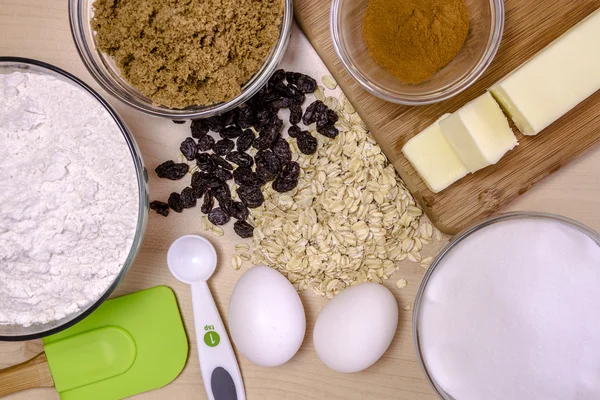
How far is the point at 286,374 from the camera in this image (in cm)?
121

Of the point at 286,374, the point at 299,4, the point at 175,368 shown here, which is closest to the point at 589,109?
Result: the point at 299,4

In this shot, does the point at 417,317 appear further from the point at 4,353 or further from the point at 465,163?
the point at 4,353

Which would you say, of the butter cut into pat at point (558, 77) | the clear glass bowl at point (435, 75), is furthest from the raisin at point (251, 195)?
the butter cut into pat at point (558, 77)

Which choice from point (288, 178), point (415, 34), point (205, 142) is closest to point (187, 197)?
point (205, 142)

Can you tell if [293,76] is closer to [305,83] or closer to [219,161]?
[305,83]

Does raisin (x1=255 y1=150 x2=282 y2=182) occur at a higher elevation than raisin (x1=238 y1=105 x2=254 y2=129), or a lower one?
lower

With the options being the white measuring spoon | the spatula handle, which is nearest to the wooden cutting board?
the white measuring spoon

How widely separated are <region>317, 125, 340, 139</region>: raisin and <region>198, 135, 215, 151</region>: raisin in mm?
243

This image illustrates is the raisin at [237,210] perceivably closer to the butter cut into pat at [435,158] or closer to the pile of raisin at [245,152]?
the pile of raisin at [245,152]

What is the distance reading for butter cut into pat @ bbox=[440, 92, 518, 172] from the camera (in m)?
1.00

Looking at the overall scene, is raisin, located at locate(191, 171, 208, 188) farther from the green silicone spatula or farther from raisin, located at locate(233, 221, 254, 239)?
the green silicone spatula

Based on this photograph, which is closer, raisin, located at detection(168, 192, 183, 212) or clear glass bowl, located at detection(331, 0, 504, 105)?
clear glass bowl, located at detection(331, 0, 504, 105)

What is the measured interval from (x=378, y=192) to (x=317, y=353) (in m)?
0.38

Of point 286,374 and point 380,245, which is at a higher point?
point 380,245
